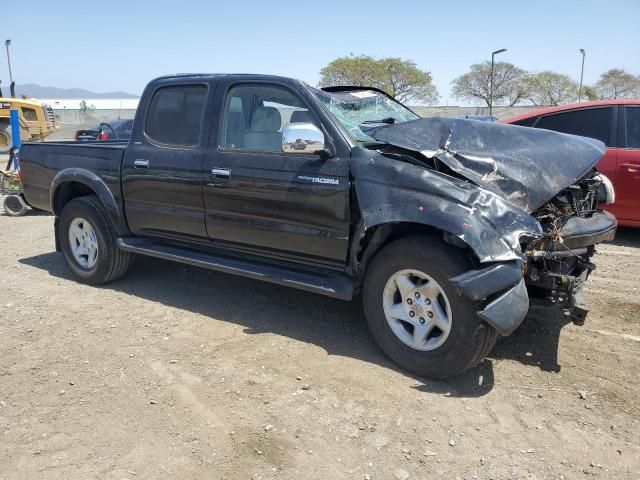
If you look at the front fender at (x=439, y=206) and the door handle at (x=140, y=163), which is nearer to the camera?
the front fender at (x=439, y=206)

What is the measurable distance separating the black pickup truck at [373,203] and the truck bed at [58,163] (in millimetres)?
49

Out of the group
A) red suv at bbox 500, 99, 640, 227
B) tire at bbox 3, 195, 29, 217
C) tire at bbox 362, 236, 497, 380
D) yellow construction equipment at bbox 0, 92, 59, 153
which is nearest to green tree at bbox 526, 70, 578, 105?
yellow construction equipment at bbox 0, 92, 59, 153

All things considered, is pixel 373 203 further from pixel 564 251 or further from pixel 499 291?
pixel 564 251

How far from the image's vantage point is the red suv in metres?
6.45

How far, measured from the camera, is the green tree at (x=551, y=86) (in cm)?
5584

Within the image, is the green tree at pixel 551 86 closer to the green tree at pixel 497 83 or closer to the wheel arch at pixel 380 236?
the green tree at pixel 497 83

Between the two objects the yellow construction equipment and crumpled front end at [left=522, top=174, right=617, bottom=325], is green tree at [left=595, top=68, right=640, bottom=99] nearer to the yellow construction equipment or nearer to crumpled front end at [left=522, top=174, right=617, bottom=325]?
the yellow construction equipment

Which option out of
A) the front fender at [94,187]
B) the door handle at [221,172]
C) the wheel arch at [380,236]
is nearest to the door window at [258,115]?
the door handle at [221,172]

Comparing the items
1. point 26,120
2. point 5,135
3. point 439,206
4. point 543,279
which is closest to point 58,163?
point 439,206

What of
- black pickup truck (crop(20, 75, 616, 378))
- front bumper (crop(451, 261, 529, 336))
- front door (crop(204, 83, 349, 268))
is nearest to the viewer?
front bumper (crop(451, 261, 529, 336))

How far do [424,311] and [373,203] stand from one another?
30.3 inches

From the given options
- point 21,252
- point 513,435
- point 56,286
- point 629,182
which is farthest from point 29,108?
point 513,435

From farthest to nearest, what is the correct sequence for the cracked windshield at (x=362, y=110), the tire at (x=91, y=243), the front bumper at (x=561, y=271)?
the tire at (x=91, y=243), the cracked windshield at (x=362, y=110), the front bumper at (x=561, y=271)

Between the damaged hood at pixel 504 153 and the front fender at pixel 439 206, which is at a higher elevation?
the damaged hood at pixel 504 153
